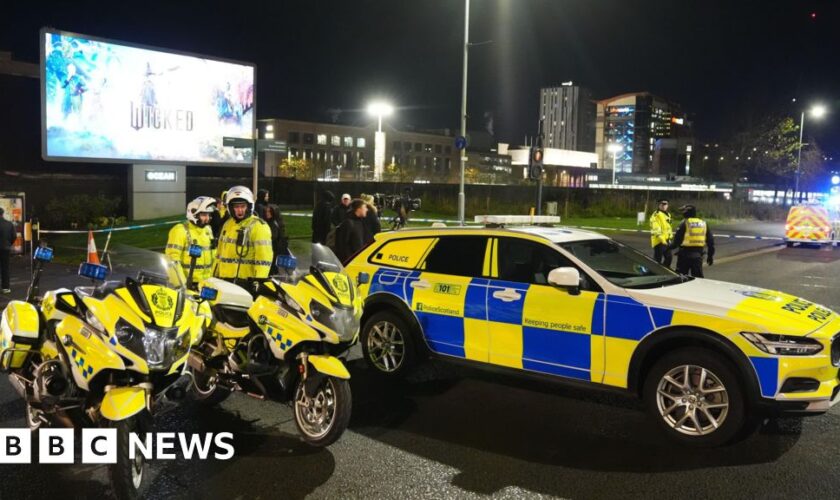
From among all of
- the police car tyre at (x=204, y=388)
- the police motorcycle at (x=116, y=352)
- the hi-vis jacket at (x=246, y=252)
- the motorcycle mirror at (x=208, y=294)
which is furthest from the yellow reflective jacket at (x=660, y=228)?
the police motorcycle at (x=116, y=352)

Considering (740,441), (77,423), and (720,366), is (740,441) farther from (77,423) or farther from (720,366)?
(77,423)

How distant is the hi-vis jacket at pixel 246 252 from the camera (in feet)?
21.4

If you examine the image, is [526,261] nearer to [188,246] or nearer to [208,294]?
[208,294]

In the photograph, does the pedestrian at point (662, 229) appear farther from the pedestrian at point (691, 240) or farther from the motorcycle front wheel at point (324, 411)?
the motorcycle front wheel at point (324, 411)

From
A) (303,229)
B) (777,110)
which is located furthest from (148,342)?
(777,110)

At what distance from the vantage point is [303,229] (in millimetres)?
24609

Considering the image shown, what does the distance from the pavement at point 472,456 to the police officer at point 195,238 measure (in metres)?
1.50

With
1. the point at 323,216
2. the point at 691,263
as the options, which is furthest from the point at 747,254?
the point at 323,216

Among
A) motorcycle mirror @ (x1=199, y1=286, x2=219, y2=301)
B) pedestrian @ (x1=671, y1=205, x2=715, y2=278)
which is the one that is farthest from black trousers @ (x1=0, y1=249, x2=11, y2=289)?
pedestrian @ (x1=671, y1=205, x2=715, y2=278)

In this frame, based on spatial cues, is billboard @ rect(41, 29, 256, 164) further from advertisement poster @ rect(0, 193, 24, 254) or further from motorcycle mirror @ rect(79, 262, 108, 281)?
motorcycle mirror @ rect(79, 262, 108, 281)

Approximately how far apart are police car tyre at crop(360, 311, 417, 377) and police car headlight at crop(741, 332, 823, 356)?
296cm

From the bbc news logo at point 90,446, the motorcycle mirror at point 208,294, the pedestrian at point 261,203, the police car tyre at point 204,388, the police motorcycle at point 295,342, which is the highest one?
the pedestrian at point 261,203

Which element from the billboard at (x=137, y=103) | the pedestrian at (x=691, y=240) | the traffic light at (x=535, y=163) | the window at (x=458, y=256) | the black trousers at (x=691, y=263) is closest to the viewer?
the window at (x=458, y=256)

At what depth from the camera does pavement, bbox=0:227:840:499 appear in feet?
14.1
